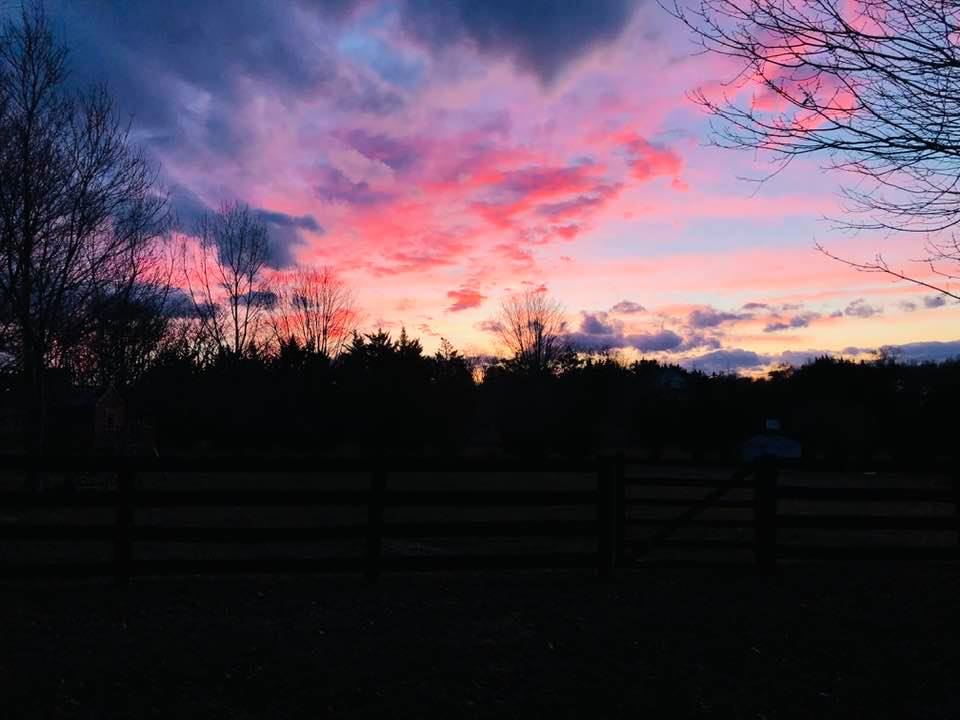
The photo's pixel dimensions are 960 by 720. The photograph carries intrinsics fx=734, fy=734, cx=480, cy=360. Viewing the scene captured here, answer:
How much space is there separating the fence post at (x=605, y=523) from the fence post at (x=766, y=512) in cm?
205

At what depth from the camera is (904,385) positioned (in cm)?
6612

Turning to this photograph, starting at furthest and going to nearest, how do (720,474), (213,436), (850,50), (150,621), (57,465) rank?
(213,436)
(720,474)
(57,465)
(150,621)
(850,50)

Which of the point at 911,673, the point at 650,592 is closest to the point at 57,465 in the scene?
the point at 650,592

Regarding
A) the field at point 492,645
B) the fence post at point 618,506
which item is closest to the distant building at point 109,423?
the field at point 492,645

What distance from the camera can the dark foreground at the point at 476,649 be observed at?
4.88 meters

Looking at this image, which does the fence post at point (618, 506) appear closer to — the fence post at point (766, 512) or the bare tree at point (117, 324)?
the fence post at point (766, 512)

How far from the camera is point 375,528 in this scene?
27.5ft

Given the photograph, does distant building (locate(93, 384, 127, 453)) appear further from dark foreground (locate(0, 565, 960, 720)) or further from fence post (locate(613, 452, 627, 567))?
fence post (locate(613, 452, 627, 567))

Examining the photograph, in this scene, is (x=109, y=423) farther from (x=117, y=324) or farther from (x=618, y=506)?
(x=618, y=506)

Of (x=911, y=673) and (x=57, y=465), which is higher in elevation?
(x=57, y=465)

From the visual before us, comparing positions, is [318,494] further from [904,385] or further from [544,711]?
[904,385]

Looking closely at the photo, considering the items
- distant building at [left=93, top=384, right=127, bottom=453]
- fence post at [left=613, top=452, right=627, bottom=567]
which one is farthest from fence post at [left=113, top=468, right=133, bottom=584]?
distant building at [left=93, top=384, right=127, bottom=453]

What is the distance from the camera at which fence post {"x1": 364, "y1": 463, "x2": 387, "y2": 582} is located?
838cm

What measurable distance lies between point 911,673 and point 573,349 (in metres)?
66.6
